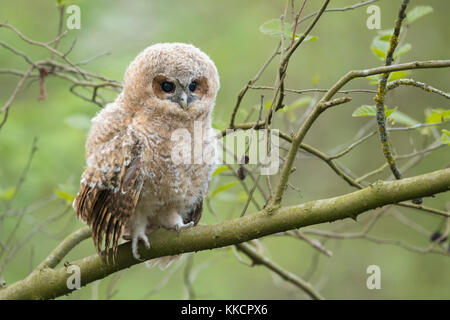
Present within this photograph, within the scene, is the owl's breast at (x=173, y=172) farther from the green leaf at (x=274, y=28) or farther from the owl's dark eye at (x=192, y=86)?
the green leaf at (x=274, y=28)

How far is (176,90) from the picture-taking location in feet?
8.80

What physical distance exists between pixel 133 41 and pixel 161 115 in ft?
11.3

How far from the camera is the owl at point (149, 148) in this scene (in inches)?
95.3

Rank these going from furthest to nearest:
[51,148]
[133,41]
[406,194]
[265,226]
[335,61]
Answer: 1. [335,61]
2. [133,41]
3. [51,148]
4. [265,226]
5. [406,194]

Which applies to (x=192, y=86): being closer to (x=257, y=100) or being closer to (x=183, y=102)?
(x=183, y=102)

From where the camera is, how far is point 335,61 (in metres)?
6.48

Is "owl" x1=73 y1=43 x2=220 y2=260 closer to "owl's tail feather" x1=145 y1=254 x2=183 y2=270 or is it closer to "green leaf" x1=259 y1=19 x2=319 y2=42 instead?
"owl's tail feather" x1=145 y1=254 x2=183 y2=270

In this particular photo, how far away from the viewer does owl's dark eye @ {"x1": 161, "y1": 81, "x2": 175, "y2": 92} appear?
270cm

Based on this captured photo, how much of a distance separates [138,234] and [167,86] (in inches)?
30.5

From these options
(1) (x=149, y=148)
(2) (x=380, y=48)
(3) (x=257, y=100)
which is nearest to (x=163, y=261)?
(1) (x=149, y=148)

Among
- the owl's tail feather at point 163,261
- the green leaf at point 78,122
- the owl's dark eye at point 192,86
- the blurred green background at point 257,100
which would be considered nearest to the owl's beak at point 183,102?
the owl's dark eye at point 192,86
